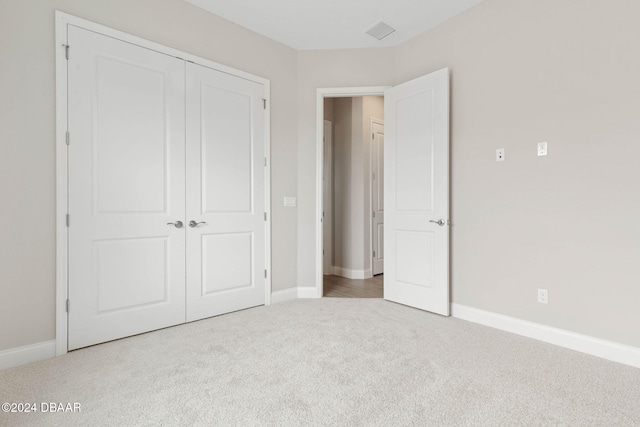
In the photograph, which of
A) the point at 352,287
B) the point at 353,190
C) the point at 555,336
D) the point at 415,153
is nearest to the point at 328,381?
the point at 555,336

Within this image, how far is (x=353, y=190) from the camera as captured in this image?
4.98 metres

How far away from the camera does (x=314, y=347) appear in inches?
93.5

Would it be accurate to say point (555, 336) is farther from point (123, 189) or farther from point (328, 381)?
point (123, 189)

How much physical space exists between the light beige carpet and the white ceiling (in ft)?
9.35

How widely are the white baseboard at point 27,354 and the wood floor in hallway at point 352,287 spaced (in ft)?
8.35

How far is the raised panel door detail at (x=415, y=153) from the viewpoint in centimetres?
324

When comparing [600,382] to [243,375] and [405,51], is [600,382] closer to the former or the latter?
[243,375]

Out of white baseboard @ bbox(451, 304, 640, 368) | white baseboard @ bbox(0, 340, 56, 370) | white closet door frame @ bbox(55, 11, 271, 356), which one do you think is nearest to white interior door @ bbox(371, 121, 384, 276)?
white baseboard @ bbox(451, 304, 640, 368)

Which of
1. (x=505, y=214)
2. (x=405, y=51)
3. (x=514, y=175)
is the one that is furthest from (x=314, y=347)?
(x=405, y=51)

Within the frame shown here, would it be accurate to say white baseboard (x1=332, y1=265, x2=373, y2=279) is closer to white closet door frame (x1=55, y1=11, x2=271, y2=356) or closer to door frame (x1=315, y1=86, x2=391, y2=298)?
door frame (x1=315, y1=86, x2=391, y2=298)

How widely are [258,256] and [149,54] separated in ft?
6.75

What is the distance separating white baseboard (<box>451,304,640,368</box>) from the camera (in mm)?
2170

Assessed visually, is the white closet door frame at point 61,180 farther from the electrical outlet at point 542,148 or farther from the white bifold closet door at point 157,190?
the electrical outlet at point 542,148

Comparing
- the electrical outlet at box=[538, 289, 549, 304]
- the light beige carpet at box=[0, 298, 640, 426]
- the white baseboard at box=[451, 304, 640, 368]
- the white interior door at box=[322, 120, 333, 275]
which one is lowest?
the light beige carpet at box=[0, 298, 640, 426]
